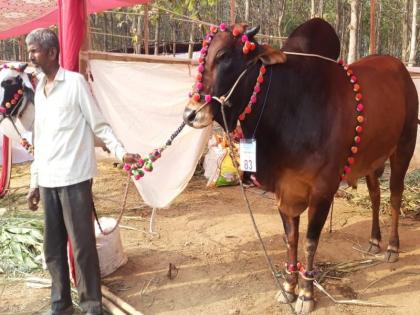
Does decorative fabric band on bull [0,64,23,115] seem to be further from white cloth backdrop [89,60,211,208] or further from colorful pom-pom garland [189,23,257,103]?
colorful pom-pom garland [189,23,257,103]

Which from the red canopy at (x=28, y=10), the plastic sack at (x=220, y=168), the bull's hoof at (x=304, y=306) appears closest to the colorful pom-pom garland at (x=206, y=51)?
the bull's hoof at (x=304, y=306)

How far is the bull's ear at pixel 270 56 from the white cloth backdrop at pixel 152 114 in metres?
1.41

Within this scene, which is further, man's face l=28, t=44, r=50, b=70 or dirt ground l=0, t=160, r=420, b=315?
dirt ground l=0, t=160, r=420, b=315

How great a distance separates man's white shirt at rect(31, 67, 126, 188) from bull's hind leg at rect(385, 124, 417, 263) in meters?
2.46

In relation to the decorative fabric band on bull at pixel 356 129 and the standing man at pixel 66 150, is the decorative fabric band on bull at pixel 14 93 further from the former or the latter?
the decorative fabric band on bull at pixel 356 129

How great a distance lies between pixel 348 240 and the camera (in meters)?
4.37

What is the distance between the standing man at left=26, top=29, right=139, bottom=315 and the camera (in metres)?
2.64

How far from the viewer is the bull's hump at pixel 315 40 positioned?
132 inches

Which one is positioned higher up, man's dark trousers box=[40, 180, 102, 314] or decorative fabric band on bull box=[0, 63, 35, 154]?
decorative fabric band on bull box=[0, 63, 35, 154]

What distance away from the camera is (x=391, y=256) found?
154 inches

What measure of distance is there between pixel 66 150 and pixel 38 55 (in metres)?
0.56

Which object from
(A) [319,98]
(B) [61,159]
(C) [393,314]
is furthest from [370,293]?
(B) [61,159]

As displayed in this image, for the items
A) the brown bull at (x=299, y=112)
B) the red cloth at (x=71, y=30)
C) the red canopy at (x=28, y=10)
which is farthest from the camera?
the red canopy at (x=28, y=10)

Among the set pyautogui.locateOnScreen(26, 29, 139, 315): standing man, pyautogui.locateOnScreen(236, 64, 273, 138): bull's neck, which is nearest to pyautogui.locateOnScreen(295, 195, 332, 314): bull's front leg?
pyautogui.locateOnScreen(236, 64, 273, 138): bull's neck
